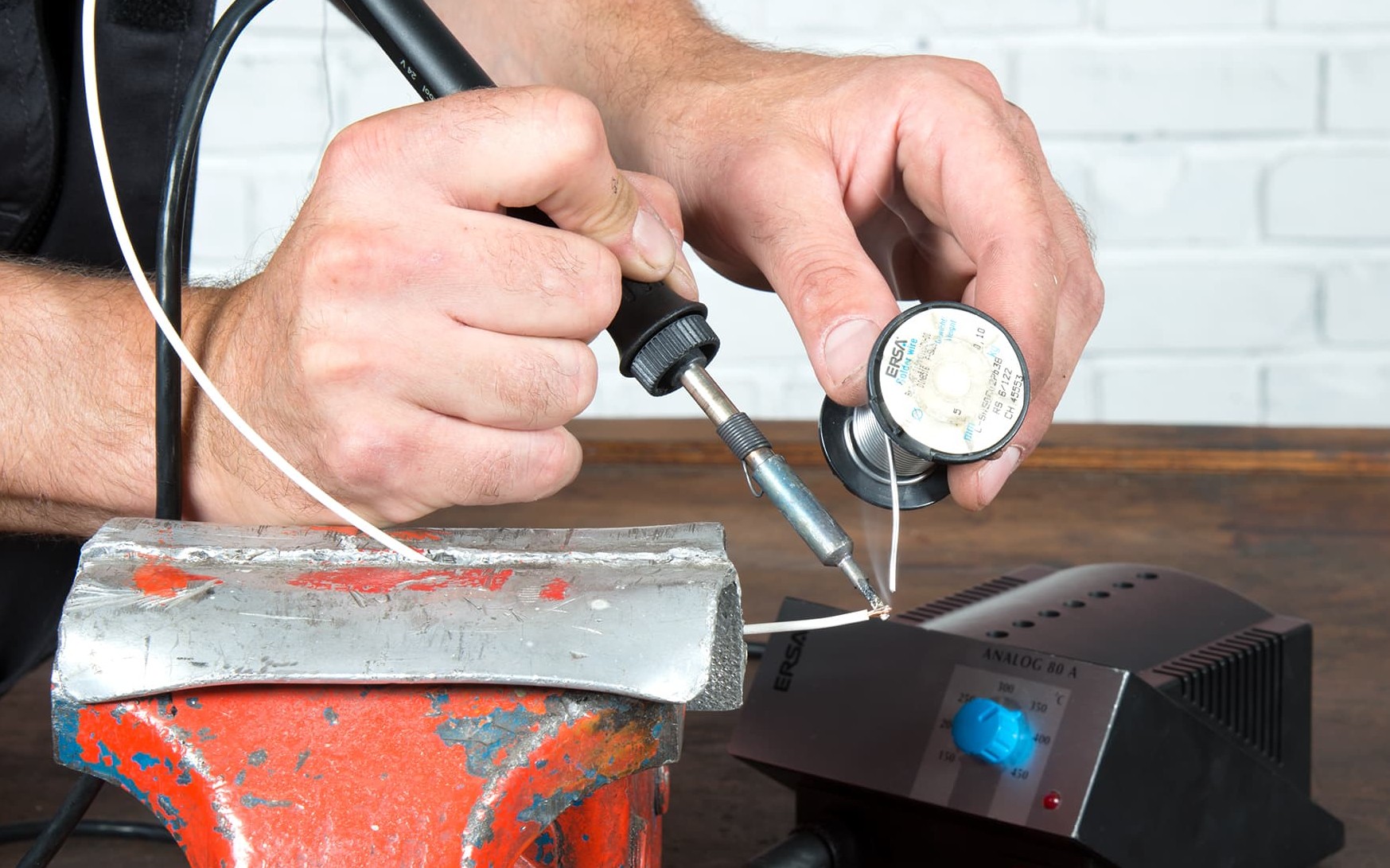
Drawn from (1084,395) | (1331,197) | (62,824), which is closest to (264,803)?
(62,824)

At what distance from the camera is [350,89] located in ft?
5.74

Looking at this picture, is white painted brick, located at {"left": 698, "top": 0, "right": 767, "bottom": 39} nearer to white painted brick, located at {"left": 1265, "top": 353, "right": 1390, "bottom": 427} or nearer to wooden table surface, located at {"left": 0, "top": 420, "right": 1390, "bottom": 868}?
wooden table surface, located at {"left": 0, "top": 420, "right": 1390, "bottom": 868}

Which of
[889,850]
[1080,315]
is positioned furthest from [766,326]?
[889,850]

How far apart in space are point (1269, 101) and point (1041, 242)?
1309 millimetres

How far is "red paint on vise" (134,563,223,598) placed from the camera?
1.45 ft

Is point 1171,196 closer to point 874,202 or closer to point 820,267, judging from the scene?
point 874,202

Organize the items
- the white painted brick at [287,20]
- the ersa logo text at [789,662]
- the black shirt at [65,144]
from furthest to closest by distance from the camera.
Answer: the white painted brick at [287,20]
the black shirt at [65,144]
the ersa logo text at [789,662]

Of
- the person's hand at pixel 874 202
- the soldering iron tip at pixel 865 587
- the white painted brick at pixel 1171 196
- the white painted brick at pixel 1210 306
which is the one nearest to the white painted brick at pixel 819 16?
the white painted brick at pixel 1171 196

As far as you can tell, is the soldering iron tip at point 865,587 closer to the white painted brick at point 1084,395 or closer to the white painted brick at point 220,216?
the white painted brick at point 1084,395

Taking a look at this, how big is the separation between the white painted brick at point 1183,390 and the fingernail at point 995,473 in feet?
4.21

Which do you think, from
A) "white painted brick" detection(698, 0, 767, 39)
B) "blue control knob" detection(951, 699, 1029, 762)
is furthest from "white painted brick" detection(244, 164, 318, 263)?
"blue control knob" detection(951, 699, 1029, 762)

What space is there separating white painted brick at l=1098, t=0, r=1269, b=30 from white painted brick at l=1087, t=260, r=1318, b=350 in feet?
1.03

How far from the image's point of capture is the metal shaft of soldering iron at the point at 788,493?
1.80 ft

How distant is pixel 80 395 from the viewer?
666 mm
